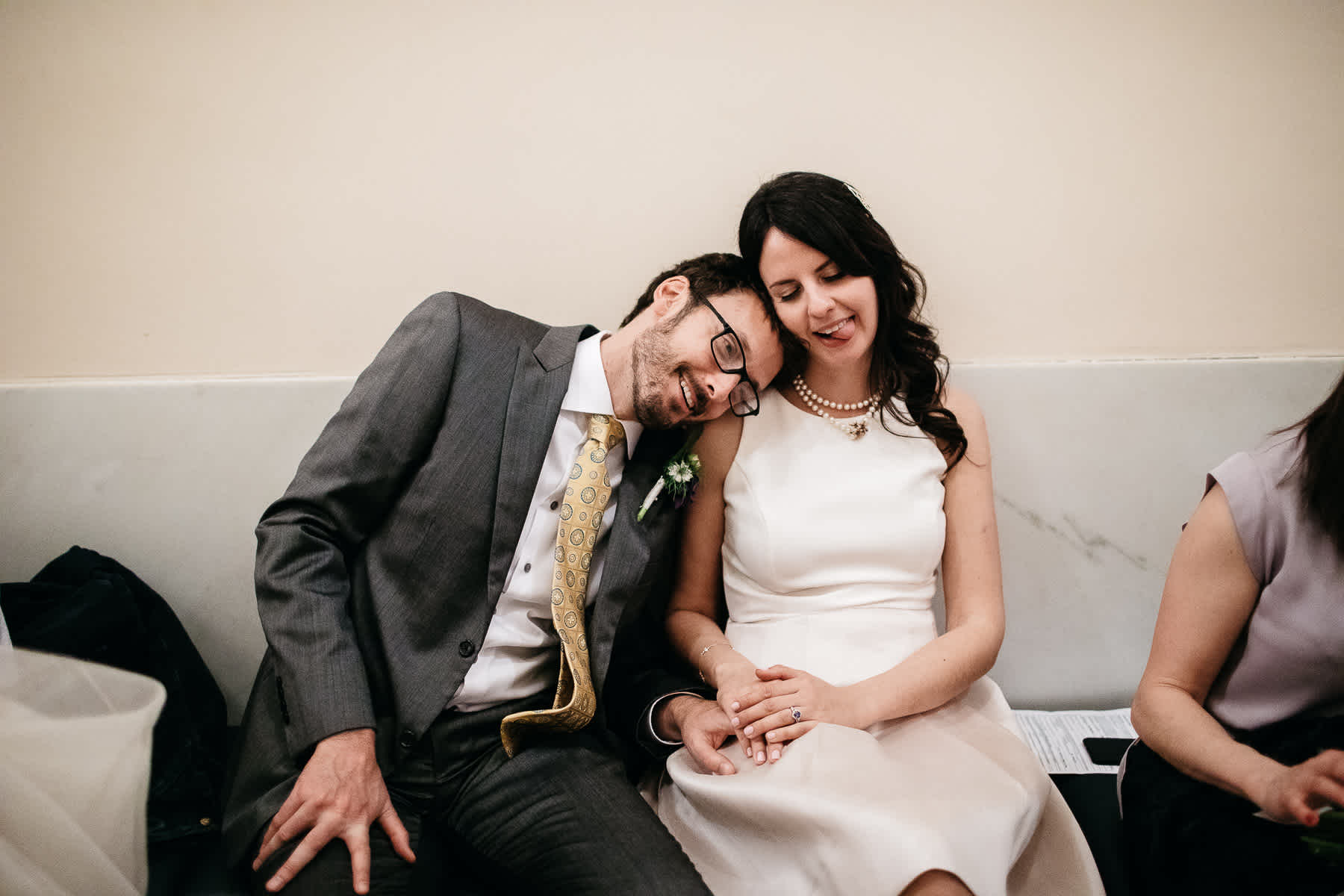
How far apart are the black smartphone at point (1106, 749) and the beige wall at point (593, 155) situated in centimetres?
96

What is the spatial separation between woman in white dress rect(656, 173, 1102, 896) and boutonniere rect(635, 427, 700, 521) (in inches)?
3.9

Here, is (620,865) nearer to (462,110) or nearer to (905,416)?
(905,416)

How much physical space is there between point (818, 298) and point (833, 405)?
0.33m

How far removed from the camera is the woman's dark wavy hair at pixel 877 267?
157 centimetres

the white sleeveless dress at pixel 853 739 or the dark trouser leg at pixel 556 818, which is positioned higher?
the white sleeveless dress at pixel 853 739

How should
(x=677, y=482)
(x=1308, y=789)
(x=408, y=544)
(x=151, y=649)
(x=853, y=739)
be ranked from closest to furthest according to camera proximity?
(x=1308, y=789)
(x=853, y=739)
(x=408, y=544)
(x=677, y=482)
(x=151, y=649)

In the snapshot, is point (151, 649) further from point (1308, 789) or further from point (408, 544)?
point (1308, 789)

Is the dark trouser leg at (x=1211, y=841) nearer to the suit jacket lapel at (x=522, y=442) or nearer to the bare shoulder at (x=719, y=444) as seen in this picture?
the bare shoulder at (x=719, y=444)

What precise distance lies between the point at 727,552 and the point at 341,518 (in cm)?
82

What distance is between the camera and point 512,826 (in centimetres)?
141

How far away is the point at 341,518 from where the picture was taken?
1437mm

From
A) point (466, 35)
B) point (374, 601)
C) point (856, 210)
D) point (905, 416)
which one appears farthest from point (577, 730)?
point (466, 35)

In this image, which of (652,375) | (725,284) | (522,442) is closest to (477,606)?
(522,442)

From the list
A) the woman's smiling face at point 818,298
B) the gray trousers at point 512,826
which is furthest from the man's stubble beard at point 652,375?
the gray trousers at point 512,826
